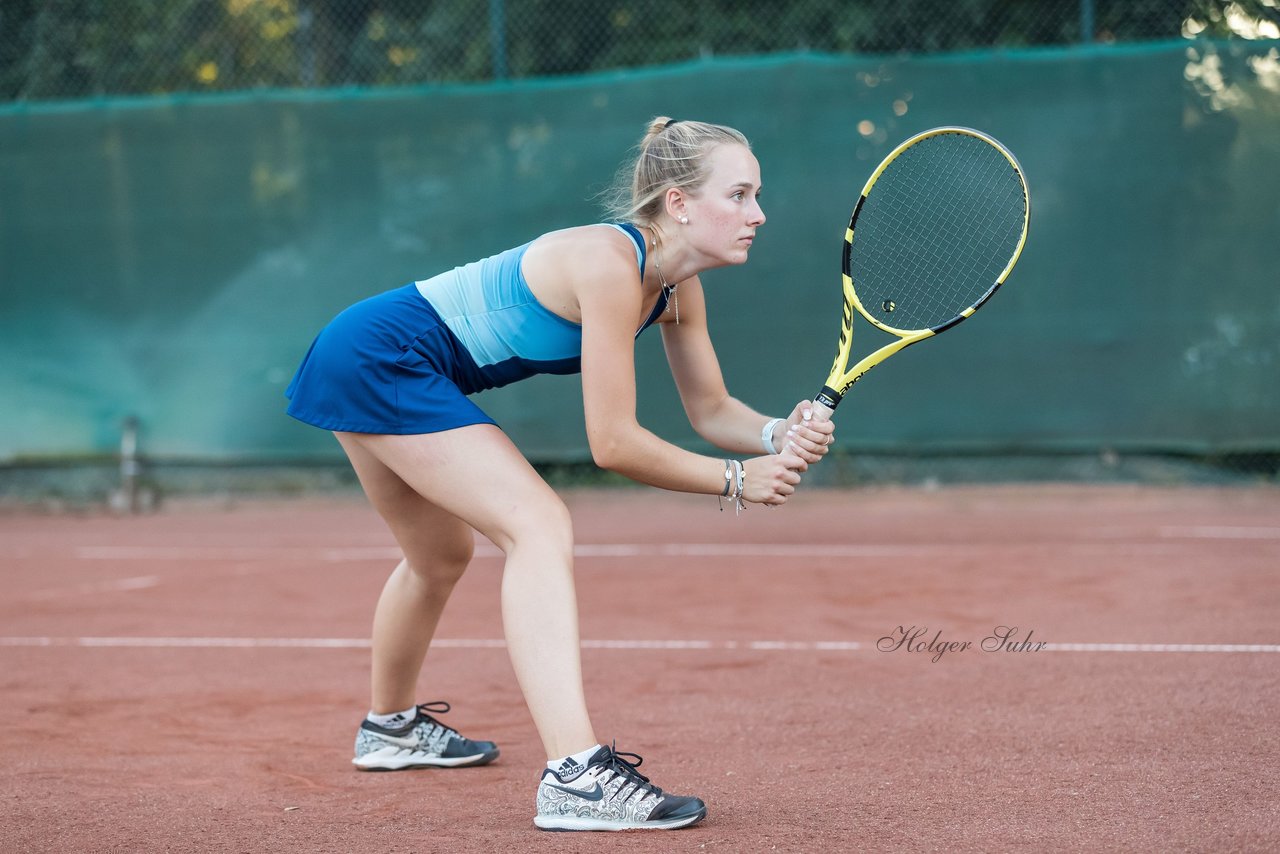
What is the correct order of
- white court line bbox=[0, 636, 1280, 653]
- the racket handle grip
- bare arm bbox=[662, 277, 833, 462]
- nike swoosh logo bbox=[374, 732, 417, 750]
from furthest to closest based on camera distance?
white court line bbox=[0, 636, 1280, 653] < nike swoosh logo bbox=[374, 732, 417, 750] < bare arm bbox=[662, 277, 833, 462] < the racket handle grip

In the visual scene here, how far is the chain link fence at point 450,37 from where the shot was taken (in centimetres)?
852

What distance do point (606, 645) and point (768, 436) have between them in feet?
5.58

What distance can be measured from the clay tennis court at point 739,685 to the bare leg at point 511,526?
0.26m

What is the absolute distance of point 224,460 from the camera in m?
8.09

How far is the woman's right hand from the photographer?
2.77 meters

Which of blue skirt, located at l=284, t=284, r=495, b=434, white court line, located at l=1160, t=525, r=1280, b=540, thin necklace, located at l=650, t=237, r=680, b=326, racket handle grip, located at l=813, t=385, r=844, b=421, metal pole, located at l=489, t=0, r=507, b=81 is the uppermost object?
A: metal pole, located at l=489, t=0, r=507, b=81

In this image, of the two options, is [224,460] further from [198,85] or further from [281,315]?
[198,85]

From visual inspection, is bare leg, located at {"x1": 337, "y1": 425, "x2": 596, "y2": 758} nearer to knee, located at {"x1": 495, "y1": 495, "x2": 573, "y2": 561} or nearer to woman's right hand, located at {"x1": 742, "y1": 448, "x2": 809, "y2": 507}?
knee, located at {"x1": 495, "y1": 495, "x2": 573, "y2": 561}

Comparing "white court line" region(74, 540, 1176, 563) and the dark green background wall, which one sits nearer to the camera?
"white court line" region(74, 540, 1176, 563)

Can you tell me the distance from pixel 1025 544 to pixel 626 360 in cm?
398

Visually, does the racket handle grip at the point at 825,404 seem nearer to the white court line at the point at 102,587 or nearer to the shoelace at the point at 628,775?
the shoelace at the point at 628,775

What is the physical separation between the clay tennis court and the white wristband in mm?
695
